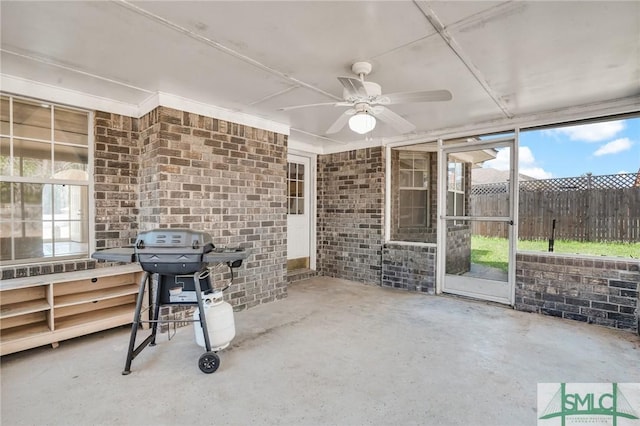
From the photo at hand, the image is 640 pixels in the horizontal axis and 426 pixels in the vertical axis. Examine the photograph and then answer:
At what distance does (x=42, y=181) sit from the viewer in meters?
3.26

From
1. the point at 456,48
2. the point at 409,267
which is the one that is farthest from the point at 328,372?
the point at 409,267

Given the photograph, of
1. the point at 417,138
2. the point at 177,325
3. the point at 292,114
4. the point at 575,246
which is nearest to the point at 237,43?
the point at 292,114

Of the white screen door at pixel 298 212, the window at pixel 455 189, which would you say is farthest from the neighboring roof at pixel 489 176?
the white screen door at pixel 298 212

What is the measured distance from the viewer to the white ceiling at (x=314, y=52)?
1979 millimetres

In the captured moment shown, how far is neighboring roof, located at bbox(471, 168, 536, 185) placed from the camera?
4.34 meters

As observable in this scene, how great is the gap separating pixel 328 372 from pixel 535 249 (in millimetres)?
3269

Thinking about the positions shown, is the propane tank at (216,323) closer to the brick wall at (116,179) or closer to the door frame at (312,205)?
the brick wall at (116,179)

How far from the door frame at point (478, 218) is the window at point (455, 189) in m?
0.06

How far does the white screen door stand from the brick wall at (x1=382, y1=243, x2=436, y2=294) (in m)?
1.57

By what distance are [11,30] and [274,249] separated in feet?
10.9

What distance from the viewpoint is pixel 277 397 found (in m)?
2.24

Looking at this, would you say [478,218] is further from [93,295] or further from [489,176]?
[93,295]

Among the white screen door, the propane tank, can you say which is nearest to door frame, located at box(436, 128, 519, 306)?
the white screen door

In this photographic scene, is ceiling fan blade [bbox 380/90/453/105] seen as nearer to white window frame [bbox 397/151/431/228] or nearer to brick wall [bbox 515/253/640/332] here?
brick wall [bbox 515/253/640/332]
